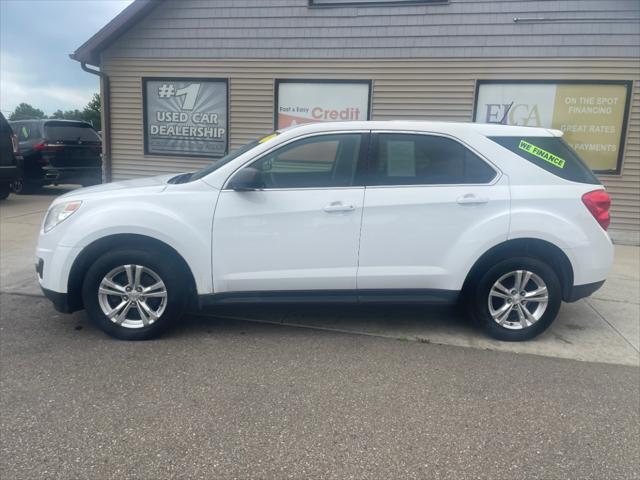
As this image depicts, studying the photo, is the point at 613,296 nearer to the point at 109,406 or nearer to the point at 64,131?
the point at 109,406

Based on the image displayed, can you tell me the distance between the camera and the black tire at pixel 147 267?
3969mm

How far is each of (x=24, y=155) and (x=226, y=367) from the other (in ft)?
36.3

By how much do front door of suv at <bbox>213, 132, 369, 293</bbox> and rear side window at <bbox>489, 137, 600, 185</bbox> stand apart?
4.20ft

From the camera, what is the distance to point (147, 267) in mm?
3996

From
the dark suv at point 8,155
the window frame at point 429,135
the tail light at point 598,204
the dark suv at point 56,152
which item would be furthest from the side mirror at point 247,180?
the dark suv at point 56,152

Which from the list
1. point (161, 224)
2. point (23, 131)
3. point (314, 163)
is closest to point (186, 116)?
point (23, 131)

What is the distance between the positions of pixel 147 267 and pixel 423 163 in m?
2.29

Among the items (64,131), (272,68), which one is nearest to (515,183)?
(272,68)

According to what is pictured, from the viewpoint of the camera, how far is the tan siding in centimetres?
833

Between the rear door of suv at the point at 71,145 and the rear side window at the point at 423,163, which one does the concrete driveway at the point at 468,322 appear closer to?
the rear side window at the point at 423,163

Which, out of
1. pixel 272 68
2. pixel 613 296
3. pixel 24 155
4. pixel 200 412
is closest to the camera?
pixel 200 412

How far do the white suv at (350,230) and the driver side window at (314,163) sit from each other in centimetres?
1

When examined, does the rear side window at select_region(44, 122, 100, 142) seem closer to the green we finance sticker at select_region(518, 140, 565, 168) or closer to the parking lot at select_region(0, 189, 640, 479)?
the parking lot at select_region(0, 189, 640, 479)

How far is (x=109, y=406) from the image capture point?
312 cm
